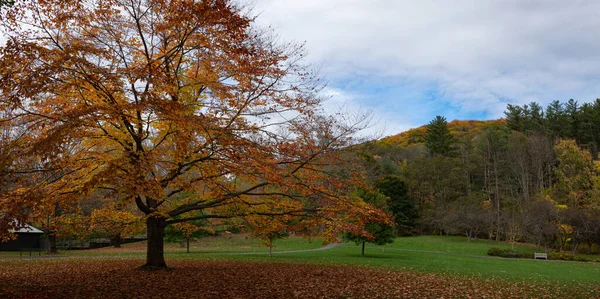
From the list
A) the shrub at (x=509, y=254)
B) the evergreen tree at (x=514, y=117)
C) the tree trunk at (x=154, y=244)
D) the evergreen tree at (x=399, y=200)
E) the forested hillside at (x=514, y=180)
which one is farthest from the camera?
the evergreen tree at (x=514, y=117)

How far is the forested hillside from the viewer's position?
37.7 metres

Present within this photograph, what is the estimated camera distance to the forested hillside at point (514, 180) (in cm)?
3766

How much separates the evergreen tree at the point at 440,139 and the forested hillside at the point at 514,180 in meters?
0.16

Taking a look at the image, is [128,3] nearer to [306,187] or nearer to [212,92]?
[212,92]

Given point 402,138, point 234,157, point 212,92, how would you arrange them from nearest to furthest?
point 234,157 < point 212,92 < point 402,138

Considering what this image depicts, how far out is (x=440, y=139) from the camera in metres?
64.9

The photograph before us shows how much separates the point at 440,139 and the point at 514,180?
47.9ft

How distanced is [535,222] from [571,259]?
16.3 ft

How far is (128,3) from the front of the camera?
1025cm

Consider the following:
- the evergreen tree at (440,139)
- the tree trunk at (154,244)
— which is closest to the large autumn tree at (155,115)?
the tree trunk at (154,244)

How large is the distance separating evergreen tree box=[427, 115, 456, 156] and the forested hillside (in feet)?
0.51

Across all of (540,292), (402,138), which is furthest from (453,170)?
(540,292)

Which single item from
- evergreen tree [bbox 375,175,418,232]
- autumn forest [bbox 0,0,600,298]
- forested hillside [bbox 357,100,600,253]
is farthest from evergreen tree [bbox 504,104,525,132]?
autumn forest [bbox 0,0,600,298]

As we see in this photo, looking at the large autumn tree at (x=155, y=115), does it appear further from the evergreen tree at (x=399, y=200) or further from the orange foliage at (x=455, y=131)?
the orange foliage at (x=455, y=131)
